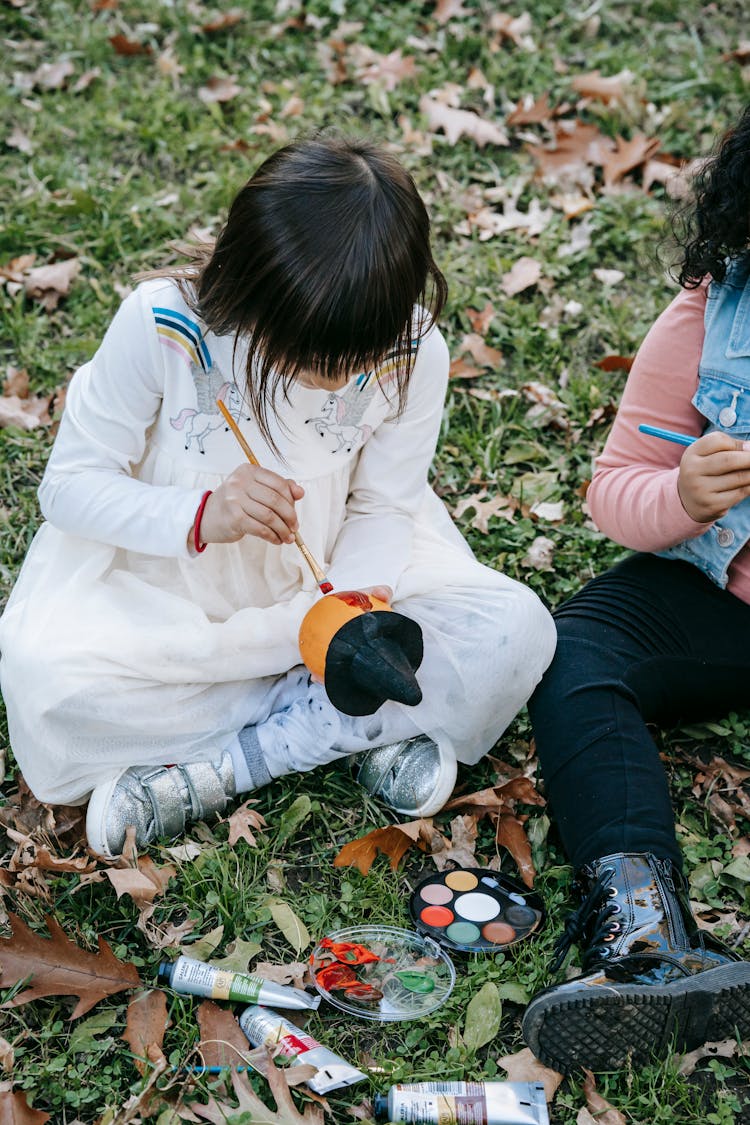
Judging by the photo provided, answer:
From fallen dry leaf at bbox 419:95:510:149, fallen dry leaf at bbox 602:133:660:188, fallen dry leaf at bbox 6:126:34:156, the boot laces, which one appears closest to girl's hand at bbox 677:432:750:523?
the boot laces

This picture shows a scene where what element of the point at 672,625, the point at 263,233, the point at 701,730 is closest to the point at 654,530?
the point at 672,625

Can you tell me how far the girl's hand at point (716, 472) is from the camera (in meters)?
1.84

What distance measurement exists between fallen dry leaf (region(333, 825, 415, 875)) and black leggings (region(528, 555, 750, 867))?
0.26 m

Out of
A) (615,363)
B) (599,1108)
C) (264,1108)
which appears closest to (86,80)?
(615,363)

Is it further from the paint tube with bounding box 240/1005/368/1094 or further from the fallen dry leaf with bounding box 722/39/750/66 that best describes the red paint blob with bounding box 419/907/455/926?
the fallen dry leaf with bounding box 722/39/750/66

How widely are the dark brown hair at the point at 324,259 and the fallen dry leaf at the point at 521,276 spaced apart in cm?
144

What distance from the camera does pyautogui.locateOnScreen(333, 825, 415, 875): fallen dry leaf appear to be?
196 cm

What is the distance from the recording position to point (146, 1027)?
168cm

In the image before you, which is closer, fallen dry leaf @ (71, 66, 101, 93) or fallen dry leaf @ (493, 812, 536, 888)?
fallen dry leaf @ (493, 812, 536, 888)

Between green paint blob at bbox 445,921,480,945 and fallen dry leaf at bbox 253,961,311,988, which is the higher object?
green paint blob at bbox 445,921,480,945

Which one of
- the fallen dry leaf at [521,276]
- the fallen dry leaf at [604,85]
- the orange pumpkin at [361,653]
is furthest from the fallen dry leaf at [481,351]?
the orange pumpkin at [361,653]

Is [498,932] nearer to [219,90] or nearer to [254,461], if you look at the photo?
[254,461]

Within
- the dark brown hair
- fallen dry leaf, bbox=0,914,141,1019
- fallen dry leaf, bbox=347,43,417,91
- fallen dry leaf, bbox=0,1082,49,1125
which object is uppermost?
the dark brown hair

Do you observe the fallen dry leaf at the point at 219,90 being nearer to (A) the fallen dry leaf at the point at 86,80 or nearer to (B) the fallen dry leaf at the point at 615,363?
(A) the fallen dry leaf at the point at 86,80
